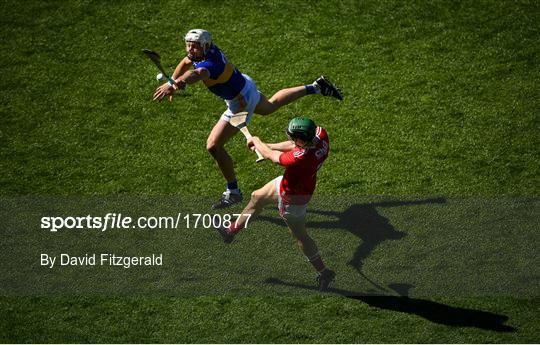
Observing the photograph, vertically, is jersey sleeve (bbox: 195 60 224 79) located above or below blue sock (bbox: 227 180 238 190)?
above

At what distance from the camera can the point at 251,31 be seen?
53.3 feet

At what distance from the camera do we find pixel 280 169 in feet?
44.5

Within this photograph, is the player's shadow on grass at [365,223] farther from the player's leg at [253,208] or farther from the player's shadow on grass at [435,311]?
the player's shadow on grass at [435,311]

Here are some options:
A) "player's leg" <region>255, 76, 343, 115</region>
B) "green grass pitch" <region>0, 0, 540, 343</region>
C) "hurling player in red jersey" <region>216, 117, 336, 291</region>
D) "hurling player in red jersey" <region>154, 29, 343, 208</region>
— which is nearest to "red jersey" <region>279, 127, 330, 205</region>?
"hurling player in red jersey" <region>216, 117, 336, 291</region>

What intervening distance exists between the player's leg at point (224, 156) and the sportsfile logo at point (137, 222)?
11.4 inches

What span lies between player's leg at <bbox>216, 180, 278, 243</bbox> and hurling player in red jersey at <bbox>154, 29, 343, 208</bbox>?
2.43ft

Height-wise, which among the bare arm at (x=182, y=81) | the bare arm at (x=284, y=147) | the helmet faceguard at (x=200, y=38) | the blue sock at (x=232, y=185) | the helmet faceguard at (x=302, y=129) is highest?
the helmet faceguard at (x=200, y=38)

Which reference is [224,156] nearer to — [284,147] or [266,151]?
[284,147]

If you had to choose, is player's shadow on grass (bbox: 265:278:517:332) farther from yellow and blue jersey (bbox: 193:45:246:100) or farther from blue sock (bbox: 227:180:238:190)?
yellow and blue jersey (bbox: 193:45:246:100)

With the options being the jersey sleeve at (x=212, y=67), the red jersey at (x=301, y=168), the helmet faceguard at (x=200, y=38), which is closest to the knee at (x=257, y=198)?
the red jersey at (x=301, y=168)

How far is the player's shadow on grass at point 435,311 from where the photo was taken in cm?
1063

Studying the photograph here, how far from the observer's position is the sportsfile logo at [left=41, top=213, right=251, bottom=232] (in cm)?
1257

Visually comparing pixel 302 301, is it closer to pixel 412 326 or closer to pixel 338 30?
pixel 412 326

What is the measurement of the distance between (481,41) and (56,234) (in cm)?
871
